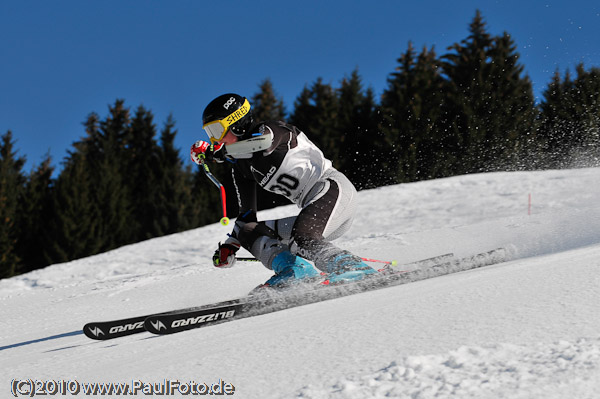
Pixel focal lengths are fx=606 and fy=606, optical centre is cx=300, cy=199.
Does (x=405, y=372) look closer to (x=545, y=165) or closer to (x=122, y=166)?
(x=545, y=165)

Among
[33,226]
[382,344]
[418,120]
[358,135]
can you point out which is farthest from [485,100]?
[382,344]

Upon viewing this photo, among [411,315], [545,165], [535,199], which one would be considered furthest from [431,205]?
[545,165]

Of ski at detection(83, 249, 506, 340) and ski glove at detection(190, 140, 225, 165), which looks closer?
ski at detection(83, 249, 506, 340)

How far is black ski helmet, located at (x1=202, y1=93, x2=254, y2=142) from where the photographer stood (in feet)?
14.8

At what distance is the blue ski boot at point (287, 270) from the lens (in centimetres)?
449

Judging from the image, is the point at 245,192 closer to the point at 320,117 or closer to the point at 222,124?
the point at 222,124

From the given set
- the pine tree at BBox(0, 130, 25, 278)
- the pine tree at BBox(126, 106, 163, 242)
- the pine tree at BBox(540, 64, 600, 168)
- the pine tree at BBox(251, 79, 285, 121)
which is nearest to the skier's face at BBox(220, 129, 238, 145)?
the pine tree at BBox(540, 64, 600, 168)

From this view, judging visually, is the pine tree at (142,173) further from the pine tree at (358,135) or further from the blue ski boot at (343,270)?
the blue ski boot at (343,270)

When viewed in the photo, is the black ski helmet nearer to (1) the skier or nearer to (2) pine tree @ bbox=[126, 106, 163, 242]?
(1) the skier

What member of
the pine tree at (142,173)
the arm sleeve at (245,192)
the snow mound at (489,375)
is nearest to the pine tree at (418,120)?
the pine tree at (142,173)

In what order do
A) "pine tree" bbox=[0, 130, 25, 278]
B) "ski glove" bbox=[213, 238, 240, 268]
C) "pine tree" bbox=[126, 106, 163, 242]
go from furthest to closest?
"pine tree" bbox=[126, 106, 163, 242] → "pine tree" bbox=[0, 130, 25, 278] → "ski glove" bbox=[213, 238, 240, 268]

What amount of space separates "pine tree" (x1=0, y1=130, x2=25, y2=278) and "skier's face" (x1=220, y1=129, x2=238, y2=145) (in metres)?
21.4

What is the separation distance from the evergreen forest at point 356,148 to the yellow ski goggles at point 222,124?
1919 centimetres

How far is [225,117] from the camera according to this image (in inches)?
177
